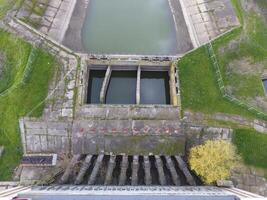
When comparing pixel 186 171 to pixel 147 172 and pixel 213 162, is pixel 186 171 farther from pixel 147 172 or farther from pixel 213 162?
pixel 147 172

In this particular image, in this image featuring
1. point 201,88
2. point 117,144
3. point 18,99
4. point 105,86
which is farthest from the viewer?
point 105,86

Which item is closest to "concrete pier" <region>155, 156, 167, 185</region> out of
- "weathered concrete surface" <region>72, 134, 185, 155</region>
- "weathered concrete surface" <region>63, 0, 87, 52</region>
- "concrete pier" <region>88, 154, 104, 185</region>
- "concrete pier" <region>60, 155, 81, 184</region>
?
"weathered concrete surface" <region>72, 134, 185, 155</region>

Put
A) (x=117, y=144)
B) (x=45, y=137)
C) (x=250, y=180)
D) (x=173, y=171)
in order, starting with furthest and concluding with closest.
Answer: (x=45, y=137), (x=117, y=144), (x=250, y=180), (x=173, y=171)

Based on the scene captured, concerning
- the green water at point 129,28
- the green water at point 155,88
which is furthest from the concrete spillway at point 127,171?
the green water at point 129,28

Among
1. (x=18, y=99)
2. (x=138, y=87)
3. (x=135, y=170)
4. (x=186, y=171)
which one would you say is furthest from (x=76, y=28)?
(x=186, y=171)

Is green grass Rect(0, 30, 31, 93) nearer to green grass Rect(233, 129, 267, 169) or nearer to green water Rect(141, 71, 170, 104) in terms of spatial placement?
green water Rect(141, 71, 170, 104)

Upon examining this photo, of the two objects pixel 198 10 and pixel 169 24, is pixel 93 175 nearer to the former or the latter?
pixel 169 24

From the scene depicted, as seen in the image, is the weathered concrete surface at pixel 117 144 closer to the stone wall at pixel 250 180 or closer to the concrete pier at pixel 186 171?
the concrete pier at pixel 186 171

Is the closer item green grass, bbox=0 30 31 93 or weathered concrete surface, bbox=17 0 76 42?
green grass, bbox=0 30 31 93
